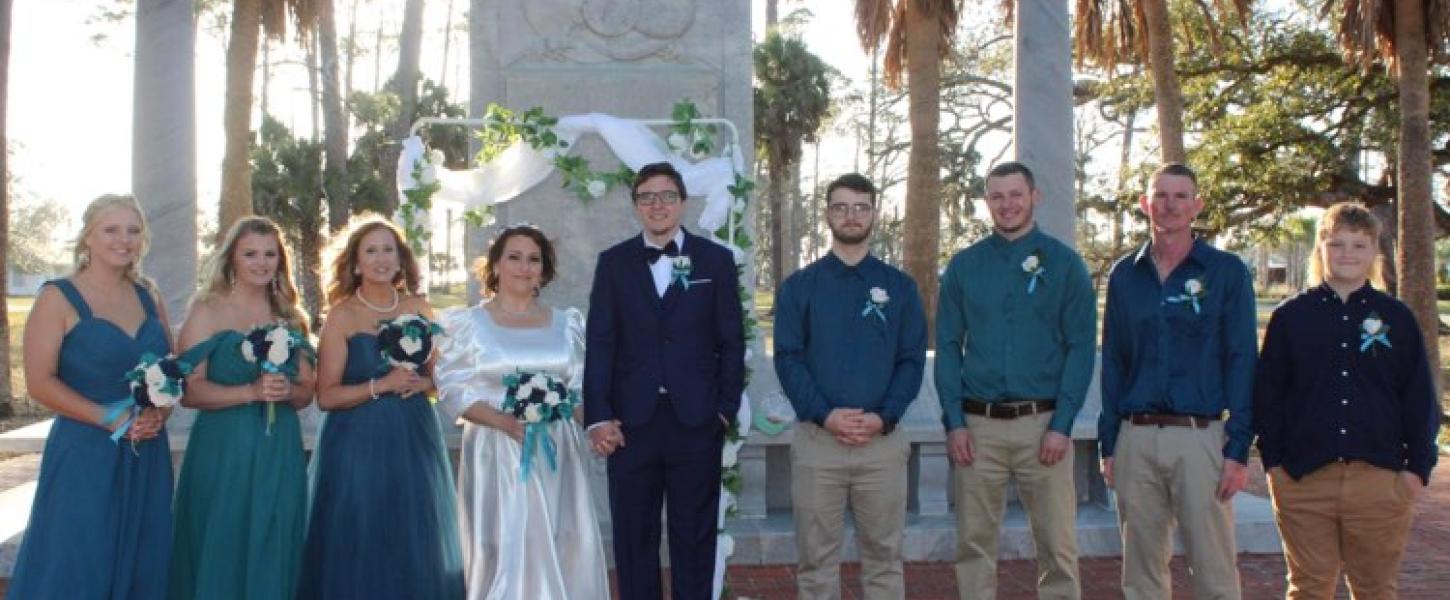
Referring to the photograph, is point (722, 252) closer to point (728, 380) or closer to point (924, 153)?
point (728, 380)

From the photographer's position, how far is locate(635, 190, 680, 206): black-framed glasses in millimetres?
5148

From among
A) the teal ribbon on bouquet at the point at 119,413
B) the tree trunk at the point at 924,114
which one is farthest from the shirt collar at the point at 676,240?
the tree trunk at the point at 924,114

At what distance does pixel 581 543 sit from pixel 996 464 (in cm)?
193

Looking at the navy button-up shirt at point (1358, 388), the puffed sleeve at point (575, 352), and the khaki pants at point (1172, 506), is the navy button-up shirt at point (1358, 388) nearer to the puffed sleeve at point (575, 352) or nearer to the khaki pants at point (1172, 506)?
the khaki pants at point (1172, 506)

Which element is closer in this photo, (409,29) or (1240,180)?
(1240,180)

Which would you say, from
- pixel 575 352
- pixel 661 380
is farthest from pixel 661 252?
pixel 575 352

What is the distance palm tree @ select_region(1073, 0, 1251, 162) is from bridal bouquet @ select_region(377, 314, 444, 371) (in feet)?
38.0

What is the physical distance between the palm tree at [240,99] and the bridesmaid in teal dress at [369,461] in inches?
401

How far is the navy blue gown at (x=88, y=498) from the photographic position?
488 cm

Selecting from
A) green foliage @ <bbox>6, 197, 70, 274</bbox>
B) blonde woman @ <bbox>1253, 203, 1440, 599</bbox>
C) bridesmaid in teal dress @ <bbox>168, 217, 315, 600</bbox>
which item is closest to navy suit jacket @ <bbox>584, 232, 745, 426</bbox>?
bridesmaid in teal dress @ <bbox>168, 217, 315, 600</bbox>

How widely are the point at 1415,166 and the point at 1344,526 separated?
1217 cm

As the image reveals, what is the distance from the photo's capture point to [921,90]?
15539 millimetres

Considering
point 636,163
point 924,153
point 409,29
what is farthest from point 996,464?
point 409,29

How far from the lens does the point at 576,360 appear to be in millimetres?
5504
